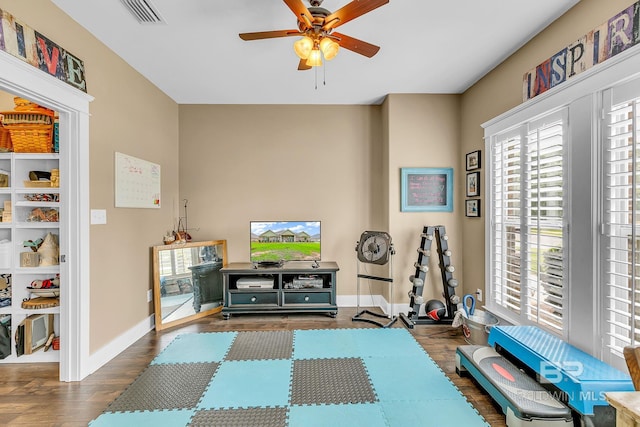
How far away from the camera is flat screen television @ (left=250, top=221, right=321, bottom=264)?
4293 millimetres

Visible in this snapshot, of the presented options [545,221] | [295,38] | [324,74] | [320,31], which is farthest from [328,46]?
[545,221]

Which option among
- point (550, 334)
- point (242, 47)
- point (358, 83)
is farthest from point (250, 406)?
point (358, 83)

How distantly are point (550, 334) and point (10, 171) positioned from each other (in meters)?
4.86

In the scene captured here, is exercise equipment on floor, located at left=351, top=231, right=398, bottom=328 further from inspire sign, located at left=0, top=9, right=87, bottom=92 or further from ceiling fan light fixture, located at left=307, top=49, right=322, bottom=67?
inspire sign, located at left=0, top=9, right=87, bottom=92

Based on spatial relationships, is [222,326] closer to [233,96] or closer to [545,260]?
[233,96]

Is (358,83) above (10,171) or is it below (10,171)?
above

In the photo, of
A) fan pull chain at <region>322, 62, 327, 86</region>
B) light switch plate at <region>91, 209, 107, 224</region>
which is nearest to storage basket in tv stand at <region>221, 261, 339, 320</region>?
light switch plate at <region>91, 209, 107, 224</region>

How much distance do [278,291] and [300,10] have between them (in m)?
3.08

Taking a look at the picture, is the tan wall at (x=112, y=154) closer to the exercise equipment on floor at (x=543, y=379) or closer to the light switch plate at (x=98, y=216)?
the light switch plate at (x=98, y=216)

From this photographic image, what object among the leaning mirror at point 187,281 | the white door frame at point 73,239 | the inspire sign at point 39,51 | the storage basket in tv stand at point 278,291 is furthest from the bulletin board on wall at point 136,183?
the storage basket in tv stand at point 278,291

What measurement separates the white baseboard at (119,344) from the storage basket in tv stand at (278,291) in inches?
33.6

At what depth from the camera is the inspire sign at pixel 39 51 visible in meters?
1.90

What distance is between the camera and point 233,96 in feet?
13.1

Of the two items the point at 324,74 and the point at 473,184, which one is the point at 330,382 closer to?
the point at 473,184
